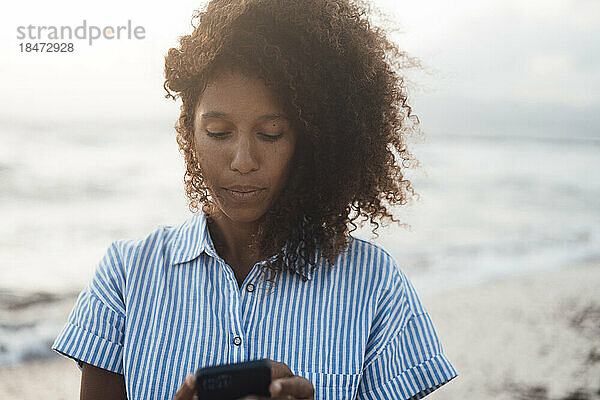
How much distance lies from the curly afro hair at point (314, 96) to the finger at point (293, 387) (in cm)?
25

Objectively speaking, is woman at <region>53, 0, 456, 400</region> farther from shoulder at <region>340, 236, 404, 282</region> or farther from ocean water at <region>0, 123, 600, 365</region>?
ocean water at <region>0, 123, 600, 365</region>

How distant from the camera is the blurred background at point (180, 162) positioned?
4469mm

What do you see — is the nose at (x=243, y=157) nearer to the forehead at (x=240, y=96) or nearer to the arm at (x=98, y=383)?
the forehead at (x=240, y=96)

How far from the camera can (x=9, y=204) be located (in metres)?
5.16

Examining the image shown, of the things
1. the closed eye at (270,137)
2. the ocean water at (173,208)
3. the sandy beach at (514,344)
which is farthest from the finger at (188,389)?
the ocean water at (173,208)

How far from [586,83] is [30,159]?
4367mm

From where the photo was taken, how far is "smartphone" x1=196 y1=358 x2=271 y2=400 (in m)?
1.16

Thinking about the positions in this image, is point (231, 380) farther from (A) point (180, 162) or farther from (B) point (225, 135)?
(A) point (180, 162)

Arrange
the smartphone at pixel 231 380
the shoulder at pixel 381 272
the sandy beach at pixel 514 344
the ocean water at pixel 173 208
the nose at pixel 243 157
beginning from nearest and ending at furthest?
1. the smartphone at pixel 231 380
2. the nose at pixel 243 157
3. the shoulder at pixel 381 272
4. the sandy beach at pixel 514 344
5. the ocean water at pixel 173 208

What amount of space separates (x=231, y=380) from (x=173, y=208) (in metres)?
4.65

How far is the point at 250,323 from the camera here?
1395mm

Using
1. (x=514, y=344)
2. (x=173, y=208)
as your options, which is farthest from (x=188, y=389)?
(x=173, y=208)

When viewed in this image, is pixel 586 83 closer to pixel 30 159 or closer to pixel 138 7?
pixel 138 7

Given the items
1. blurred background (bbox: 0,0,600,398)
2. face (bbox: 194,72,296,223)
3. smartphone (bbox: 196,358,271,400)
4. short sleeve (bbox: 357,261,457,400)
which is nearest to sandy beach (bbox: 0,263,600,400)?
blurred background (bbox: 0,0,600,398)
